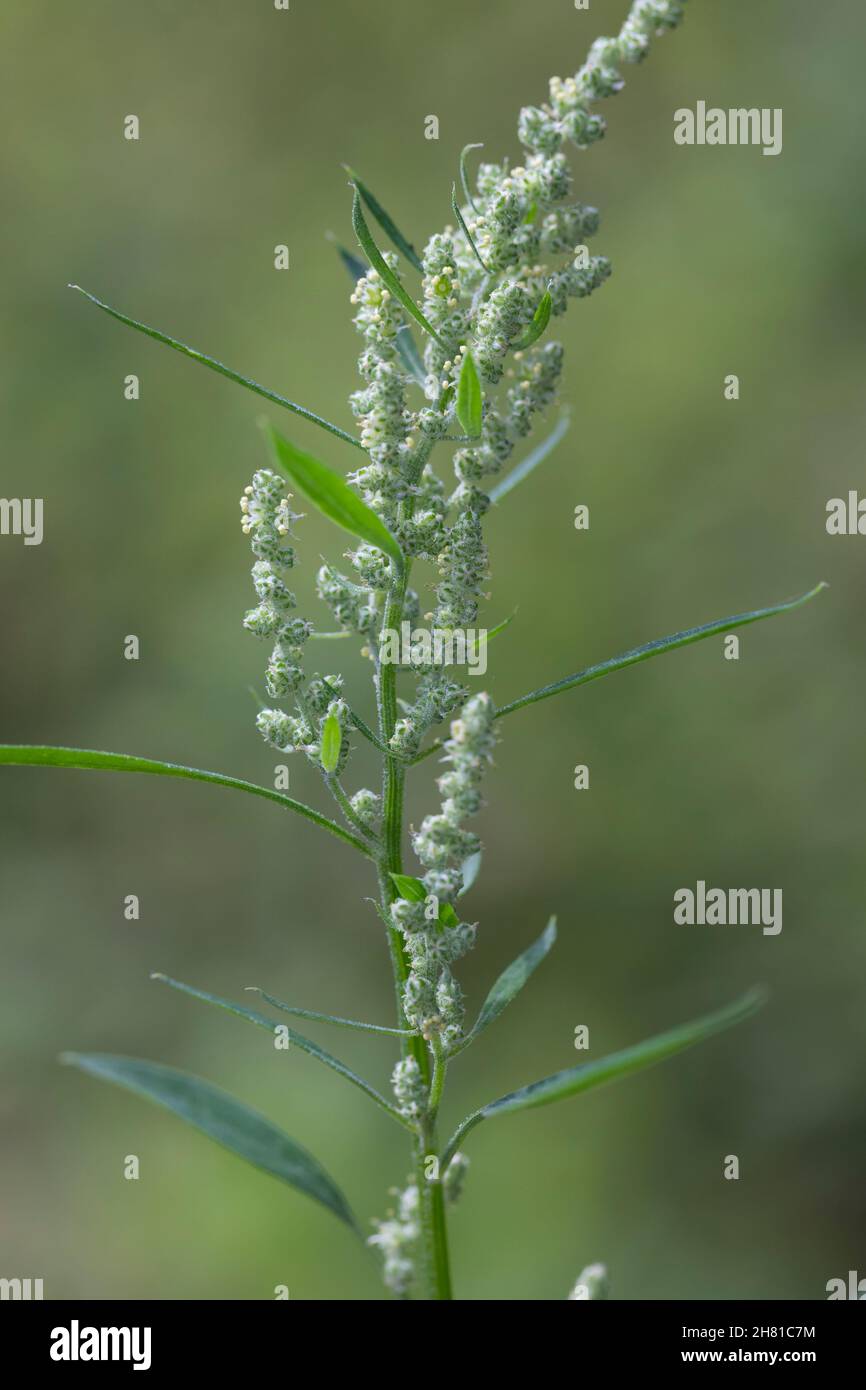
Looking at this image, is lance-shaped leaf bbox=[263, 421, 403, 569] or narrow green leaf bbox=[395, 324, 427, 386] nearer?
lance-shaped leaf bbox=[263, 421, 403, 569]

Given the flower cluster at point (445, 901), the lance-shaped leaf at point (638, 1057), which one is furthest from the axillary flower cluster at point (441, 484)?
the lance-shaped leaf at point (638, 1057)

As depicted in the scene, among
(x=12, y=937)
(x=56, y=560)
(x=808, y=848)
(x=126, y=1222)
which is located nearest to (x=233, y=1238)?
(x=126, y=1222)

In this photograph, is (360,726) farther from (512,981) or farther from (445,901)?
(512,981)

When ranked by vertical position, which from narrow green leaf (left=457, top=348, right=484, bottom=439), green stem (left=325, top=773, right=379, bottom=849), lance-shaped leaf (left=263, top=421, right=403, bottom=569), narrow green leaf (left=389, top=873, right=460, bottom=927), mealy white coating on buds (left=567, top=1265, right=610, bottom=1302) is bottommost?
mealy white coating on buds (left=567, top=1265, right=610, bottom=1302)

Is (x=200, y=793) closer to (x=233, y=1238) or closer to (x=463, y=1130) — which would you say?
(x=233, y=1238)

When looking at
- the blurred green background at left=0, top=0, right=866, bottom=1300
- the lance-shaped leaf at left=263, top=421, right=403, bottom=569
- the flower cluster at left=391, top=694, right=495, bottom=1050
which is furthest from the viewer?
the blurred green background at left=0, top=0, right=866, bottom=1300

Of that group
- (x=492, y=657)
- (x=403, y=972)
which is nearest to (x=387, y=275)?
(x=403, y=972)

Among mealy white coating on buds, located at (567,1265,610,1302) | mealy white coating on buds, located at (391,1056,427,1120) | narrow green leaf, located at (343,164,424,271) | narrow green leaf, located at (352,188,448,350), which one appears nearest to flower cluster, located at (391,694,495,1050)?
mealy white coating on buds, located at (391,1056,427,1120)

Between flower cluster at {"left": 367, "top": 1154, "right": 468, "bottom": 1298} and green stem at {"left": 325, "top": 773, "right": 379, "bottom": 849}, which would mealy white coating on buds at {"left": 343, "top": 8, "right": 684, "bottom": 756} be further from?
flower cluster at {"left": 367, "top": 1154, "right": 468, "bottom": 1298}
